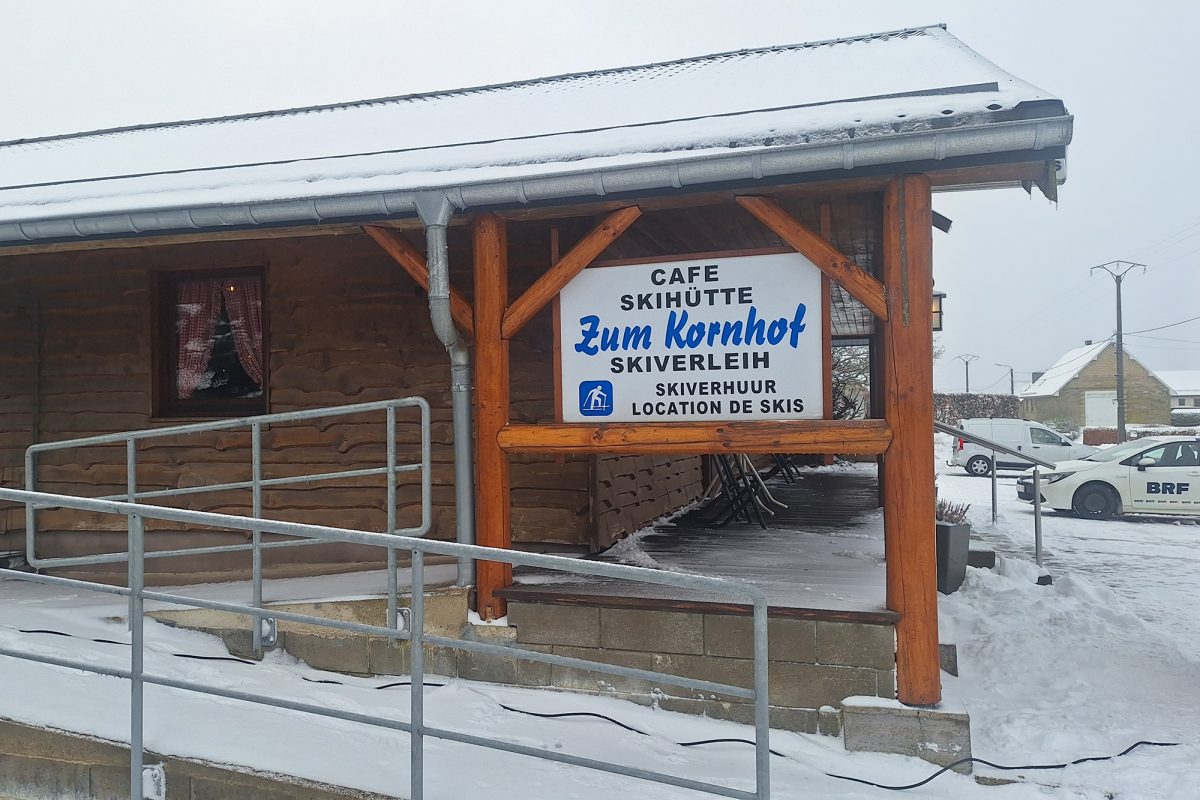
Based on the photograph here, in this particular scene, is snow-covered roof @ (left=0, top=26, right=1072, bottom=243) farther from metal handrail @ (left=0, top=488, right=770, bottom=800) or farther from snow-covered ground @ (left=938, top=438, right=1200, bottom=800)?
snow-covered ground @ (left=938, top=438, right=1200, bottom=800)

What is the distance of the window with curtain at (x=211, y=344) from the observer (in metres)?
Answer: 6.71

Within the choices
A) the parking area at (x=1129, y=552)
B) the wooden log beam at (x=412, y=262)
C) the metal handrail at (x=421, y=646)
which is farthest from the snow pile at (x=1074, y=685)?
the wooden log beam at (x=412, y=262)

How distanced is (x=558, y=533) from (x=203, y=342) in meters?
3.33

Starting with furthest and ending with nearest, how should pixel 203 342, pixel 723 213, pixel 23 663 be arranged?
pixel 203 342 < pixel 723 213 < pixel 23 663

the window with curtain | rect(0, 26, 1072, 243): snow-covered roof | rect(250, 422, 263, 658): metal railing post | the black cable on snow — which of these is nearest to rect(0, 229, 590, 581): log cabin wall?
the window with curtain

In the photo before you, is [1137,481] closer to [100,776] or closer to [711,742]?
[711,742]

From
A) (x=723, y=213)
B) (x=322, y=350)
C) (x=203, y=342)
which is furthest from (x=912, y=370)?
(x=203, y=342)

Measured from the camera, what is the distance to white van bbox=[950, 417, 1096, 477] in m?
20.3

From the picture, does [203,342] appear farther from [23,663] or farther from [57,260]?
[23,663]

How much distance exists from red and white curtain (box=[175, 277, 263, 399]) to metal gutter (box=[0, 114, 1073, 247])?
1.59m

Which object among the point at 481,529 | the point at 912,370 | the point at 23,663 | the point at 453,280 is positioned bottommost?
the point at 23,663

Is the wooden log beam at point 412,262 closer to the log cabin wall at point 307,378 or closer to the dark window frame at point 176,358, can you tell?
the log cabin wall at point 307,378

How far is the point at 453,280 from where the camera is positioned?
6359 mm

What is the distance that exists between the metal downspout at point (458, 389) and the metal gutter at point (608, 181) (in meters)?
0.31
